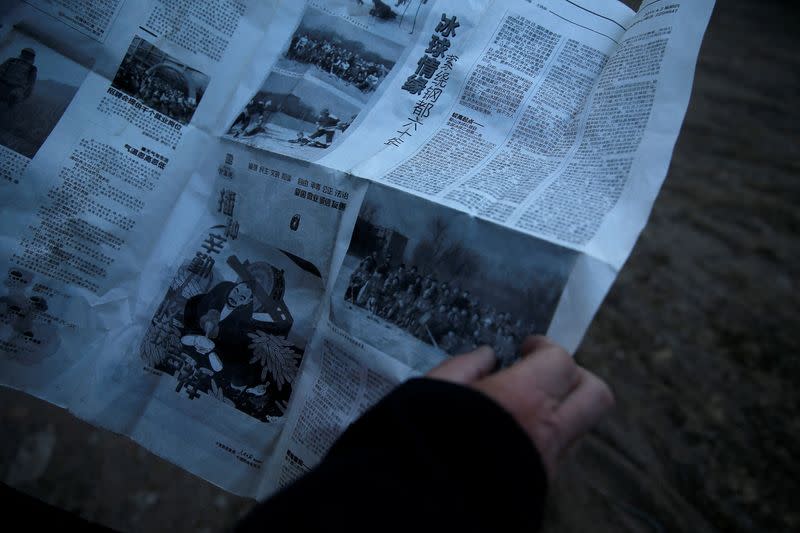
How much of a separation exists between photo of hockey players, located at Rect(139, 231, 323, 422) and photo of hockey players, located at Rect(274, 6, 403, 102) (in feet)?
0.60

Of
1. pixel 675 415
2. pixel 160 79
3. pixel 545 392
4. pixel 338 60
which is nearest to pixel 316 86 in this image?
pixel 338 60

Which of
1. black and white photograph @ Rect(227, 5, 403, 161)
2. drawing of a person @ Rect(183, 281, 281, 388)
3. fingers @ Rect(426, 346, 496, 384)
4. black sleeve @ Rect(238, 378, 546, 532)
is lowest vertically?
drawing of a person @ Rect(183, 281, 281, 388)

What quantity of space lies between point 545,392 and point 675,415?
25.6 inches

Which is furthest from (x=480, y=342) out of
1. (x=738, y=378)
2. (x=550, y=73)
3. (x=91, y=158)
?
(x=738, y=378)

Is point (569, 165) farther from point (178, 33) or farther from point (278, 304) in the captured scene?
point (178, 33)

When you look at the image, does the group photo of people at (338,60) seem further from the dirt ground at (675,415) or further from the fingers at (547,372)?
the dirt ground at (675,415)

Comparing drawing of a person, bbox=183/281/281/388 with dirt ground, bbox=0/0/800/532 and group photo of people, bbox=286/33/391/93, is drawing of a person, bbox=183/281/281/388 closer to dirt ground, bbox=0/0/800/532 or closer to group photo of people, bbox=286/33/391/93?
group photo of people, bbox=286/33/391/93

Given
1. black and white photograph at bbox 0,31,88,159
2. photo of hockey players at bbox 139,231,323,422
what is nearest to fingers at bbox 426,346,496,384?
photo of hockey players at bbox 139,231,323,422

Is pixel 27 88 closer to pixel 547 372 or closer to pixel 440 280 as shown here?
pixel 440 280

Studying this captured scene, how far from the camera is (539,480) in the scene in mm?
278

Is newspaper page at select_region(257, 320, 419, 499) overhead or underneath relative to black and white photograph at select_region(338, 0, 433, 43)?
underneath

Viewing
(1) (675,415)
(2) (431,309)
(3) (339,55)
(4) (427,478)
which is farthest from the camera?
(1) (675,415)

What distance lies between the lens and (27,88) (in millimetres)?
512

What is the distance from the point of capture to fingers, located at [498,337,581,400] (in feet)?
1.03
